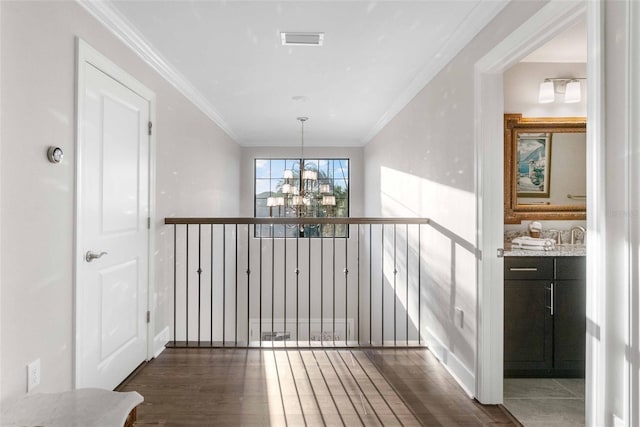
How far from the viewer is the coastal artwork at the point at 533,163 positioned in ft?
10.3

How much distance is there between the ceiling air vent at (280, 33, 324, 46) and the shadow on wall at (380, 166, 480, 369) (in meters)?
1.46

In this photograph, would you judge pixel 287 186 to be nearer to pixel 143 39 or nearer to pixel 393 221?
pixel 393 221

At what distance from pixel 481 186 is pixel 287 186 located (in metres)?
3.13

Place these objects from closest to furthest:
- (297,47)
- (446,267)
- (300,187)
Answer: (297,47) → (446,267) → (300,187)

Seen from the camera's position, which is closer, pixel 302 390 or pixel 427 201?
pixel 302 390

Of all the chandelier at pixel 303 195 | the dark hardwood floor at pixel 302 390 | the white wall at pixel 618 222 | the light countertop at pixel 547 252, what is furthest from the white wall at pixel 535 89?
the chandelier at pixel 303 195

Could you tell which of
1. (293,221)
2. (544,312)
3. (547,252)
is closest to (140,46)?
(293,221)

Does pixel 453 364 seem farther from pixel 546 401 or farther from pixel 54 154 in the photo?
pixel 54 154

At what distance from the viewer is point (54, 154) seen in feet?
6.05

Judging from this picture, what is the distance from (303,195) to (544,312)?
3.38 meters

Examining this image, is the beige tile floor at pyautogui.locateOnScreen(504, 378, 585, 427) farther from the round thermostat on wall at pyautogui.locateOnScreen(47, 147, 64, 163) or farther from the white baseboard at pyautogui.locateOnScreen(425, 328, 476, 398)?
the round thermostat on wall at pyautogui.locateOnScreen(47, 147, 64, 163)

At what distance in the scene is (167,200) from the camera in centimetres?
331

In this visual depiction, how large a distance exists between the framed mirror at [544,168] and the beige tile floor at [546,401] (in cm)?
126

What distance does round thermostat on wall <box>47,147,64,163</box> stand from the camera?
6.01 ft
